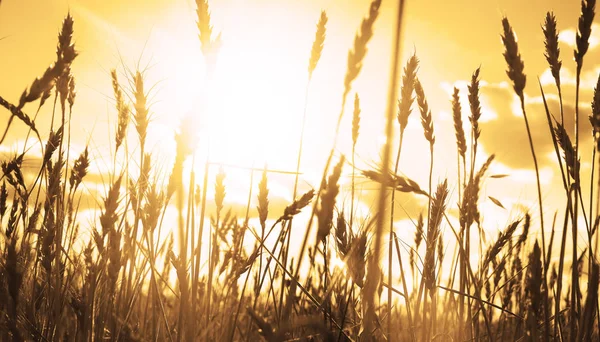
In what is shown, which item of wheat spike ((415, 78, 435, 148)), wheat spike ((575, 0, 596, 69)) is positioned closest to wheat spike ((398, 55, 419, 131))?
wheat spike ((415, 78, 435, 148))

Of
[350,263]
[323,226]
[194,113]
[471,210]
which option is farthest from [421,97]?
[323,226]

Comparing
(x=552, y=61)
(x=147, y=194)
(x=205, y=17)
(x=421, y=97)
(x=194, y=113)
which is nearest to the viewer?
Answer: (x=194, y=113)

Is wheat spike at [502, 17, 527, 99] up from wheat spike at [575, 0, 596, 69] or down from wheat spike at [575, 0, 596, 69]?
down

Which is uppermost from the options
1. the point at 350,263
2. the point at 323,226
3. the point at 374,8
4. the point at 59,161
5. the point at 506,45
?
the point at 506,45

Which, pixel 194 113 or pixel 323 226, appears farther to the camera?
pixel 194 113

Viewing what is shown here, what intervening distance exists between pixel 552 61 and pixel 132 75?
132 centimetres

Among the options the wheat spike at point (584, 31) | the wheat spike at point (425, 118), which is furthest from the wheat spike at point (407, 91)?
the wheat spike at point (584, 31)

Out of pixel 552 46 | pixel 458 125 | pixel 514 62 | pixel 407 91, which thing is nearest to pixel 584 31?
pixel 552 46

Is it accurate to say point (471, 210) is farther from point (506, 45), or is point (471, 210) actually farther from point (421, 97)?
point (506, 45)

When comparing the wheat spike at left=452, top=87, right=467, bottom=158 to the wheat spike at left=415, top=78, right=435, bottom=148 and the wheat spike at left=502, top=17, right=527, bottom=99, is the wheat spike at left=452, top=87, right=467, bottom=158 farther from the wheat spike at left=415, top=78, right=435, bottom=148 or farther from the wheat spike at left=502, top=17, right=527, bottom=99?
the wheat spike at left=502, top=17, right=527, bottom=99

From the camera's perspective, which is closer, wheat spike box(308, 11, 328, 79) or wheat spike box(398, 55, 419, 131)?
wheat spike box(308, 11, 328, 79)

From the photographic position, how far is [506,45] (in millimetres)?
1292

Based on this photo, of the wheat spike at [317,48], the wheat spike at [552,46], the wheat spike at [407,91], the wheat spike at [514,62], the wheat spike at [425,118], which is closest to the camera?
the wheat spike at [514,62]

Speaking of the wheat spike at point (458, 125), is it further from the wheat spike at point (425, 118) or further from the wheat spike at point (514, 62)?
the wheat spike at point (514, 62)
